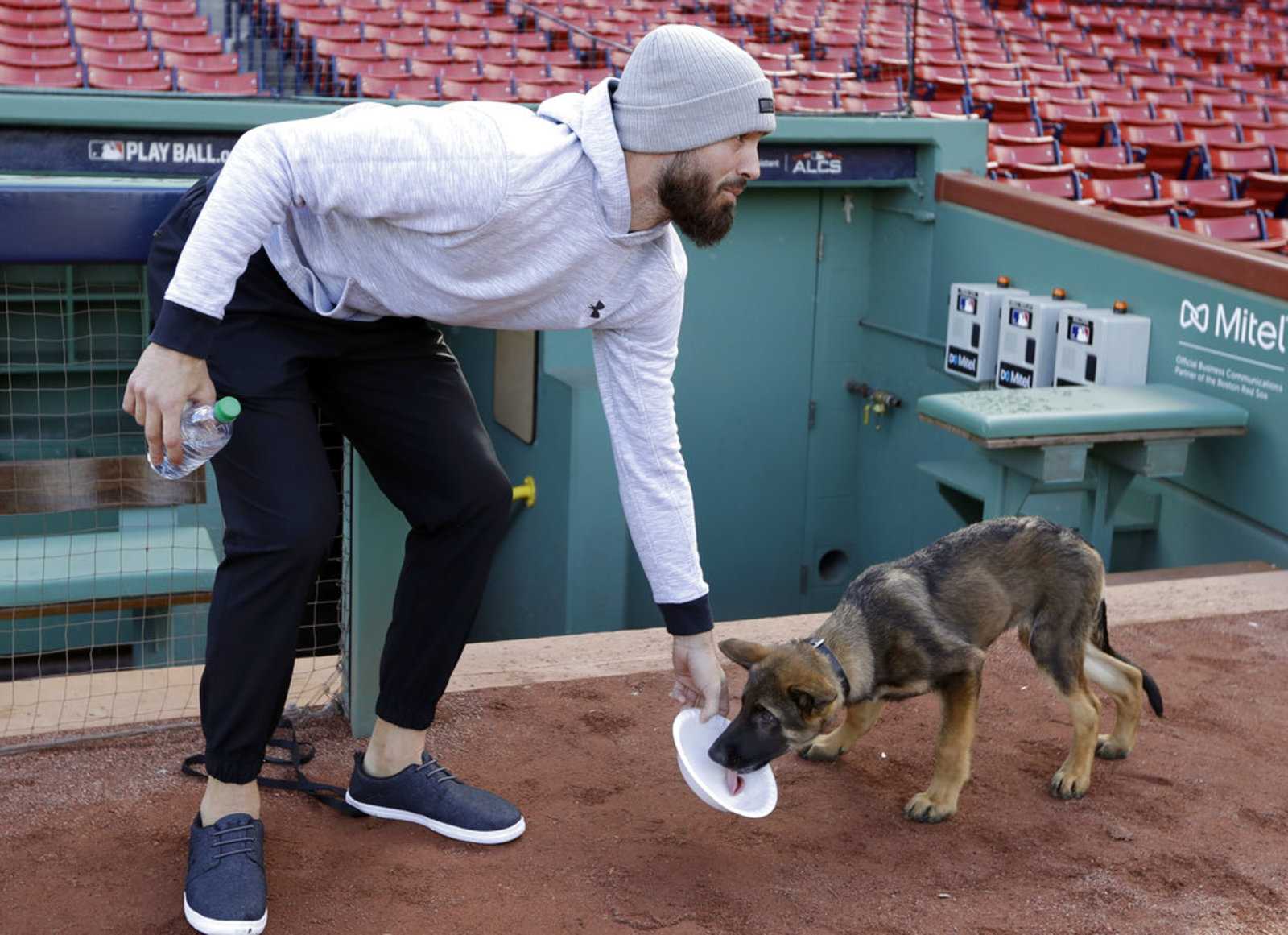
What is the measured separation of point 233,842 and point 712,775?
1.04 metres

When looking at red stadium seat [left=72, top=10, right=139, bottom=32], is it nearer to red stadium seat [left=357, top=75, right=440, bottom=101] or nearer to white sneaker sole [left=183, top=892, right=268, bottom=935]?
red stadium seat [left=357, top=75, right=440, bottom=101]

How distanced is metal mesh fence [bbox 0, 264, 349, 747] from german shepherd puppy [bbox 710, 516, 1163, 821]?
1.65 metres

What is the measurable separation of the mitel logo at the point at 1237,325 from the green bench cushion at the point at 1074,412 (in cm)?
32

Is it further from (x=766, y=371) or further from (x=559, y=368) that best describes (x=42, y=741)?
(x=766, y=371)

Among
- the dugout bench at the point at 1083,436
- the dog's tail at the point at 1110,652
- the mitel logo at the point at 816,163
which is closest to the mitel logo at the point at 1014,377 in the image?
the dugout bench at the point at 1083,436

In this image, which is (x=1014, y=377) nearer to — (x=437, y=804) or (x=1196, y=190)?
(x=1196, y=190)

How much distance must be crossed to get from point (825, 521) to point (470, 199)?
776 cm

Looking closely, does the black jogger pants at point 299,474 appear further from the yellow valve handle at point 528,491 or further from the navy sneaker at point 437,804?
the yellow valve handle at point 528,491

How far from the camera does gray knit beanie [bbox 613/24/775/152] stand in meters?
2.70

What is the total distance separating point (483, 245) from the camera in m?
2.73

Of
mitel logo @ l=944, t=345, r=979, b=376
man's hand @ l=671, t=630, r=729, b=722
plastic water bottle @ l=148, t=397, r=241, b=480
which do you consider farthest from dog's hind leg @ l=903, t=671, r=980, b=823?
mitel logo @ l=944, t=345, r=979, b=376

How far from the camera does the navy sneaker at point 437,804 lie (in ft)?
11.0

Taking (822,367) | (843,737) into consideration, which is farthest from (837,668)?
(822,367)

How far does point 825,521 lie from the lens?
10.2 metres
